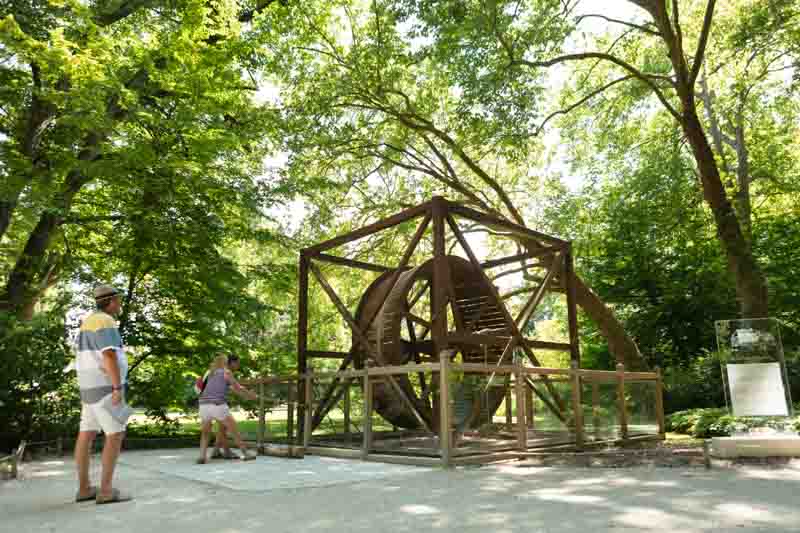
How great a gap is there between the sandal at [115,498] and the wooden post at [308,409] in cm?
410

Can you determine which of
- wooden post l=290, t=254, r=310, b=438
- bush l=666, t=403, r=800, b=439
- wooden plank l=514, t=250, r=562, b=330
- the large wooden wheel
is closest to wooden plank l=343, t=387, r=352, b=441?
the large wooden wheel

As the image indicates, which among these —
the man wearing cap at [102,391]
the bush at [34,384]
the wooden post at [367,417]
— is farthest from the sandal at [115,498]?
the bush at [34,384]

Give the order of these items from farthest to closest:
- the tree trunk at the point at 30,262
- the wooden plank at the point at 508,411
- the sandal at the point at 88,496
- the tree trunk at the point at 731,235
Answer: the tree trunk at the point at 731,235 < the tree trunk at the point at 30,262 < the wooden plank at the point at 508,411 < the sandal at the point at 88,496

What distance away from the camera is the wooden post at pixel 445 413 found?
693cm

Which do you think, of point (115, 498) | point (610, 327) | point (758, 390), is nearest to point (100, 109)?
point (115, 498)

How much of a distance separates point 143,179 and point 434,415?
759 centimetres

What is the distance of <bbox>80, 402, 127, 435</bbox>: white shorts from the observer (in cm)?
478

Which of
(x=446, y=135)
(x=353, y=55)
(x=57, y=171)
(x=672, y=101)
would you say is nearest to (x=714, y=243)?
(x=672, y=101)

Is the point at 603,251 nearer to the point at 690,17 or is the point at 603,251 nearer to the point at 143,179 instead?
the point at 690,17

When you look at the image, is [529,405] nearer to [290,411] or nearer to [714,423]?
[290,411]

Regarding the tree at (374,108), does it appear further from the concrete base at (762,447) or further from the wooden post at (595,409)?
the concrete base at (762,447)

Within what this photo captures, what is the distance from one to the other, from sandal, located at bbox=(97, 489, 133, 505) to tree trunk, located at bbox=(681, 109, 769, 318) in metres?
12.8

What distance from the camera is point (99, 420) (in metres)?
4.80

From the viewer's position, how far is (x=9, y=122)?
11688 mm
